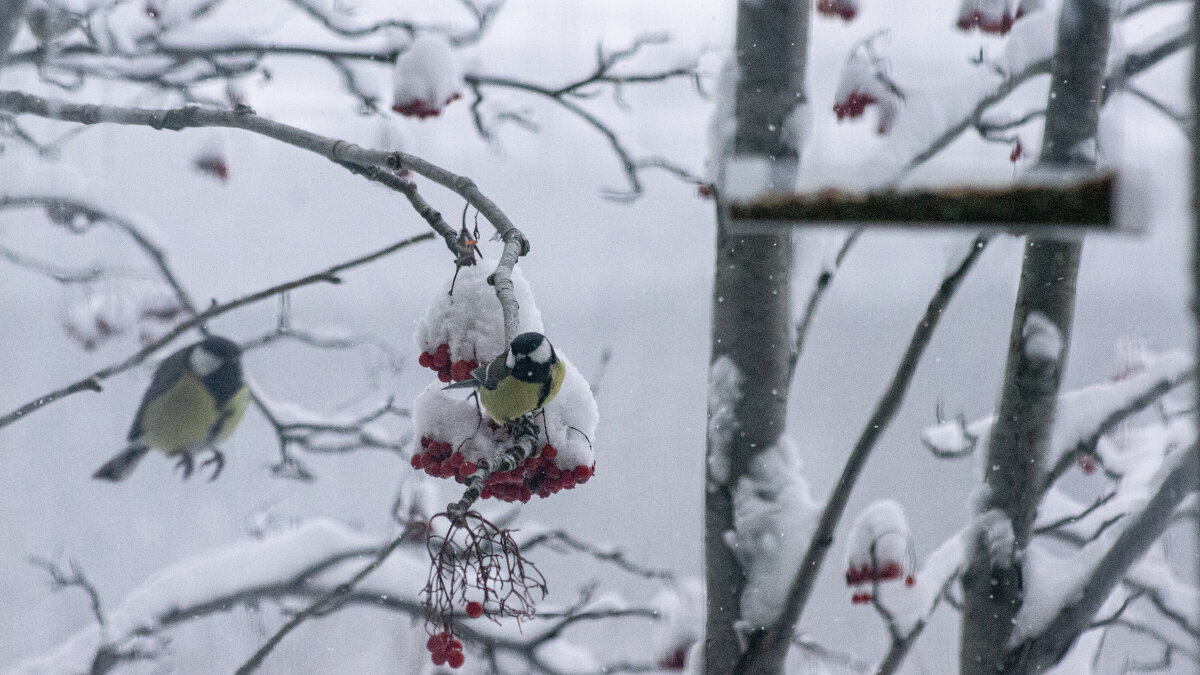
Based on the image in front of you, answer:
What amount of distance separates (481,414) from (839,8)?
22.4 inches

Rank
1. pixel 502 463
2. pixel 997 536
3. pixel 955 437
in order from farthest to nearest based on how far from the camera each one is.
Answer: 1. pixel 955 437
2. pixel 997 536
3. pixel 502 463

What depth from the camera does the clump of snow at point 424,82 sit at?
68 centimetres

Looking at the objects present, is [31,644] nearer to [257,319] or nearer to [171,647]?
[171,647]

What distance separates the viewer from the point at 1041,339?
0.59 meters

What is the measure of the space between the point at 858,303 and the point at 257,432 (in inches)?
28.9

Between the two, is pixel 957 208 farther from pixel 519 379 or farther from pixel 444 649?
pixel 444 649

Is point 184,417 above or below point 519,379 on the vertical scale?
below

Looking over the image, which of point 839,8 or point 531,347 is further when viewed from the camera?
point 839,8

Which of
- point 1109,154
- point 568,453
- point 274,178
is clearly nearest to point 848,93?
point 1109,154

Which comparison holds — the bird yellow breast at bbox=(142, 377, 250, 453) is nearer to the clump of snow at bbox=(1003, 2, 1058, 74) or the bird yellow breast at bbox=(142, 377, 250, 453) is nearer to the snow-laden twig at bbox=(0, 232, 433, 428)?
the snow-laden twig at bbox=(0, 232, 433, 428)

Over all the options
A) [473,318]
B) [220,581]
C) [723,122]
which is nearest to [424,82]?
[723,122]

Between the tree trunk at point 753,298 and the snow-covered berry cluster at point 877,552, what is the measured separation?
11 centimetres

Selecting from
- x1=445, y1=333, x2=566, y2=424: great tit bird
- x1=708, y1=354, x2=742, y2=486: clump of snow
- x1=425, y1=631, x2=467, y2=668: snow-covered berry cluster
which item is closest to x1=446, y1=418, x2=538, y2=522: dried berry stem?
x1=445, y1=333, x2=566, y2=424: great tit bird

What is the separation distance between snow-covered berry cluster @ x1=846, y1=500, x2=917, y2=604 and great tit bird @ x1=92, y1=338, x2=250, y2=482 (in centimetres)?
59
